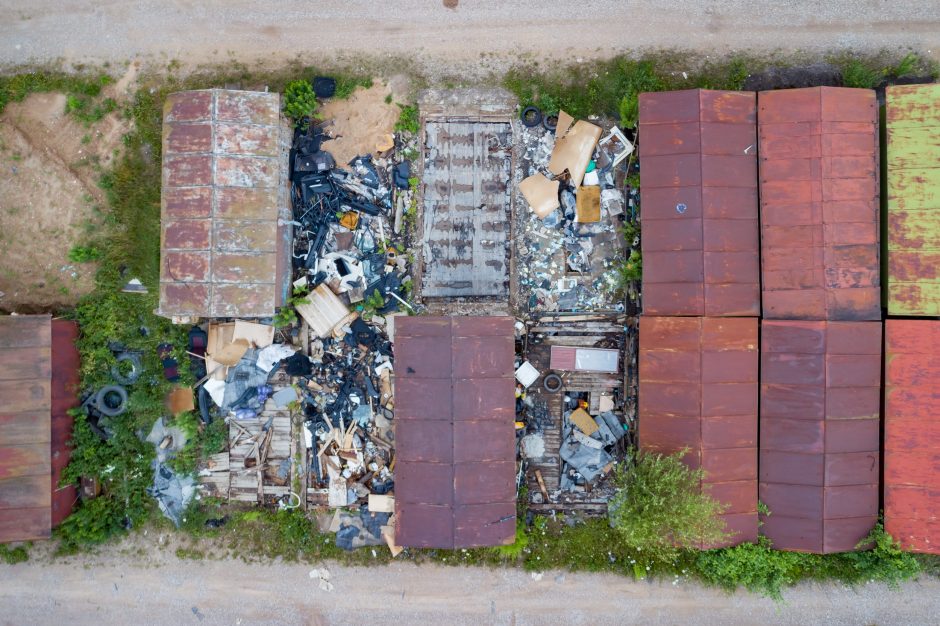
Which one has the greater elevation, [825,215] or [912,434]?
[825,215]

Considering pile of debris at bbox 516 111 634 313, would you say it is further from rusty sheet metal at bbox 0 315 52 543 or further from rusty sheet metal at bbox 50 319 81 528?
rusty sheet metal at bbox 0 315 52 543

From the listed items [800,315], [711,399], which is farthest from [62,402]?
[800,315]

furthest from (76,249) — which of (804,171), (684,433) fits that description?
(804,171)

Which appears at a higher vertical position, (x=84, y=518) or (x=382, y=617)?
(x=84, y=518)

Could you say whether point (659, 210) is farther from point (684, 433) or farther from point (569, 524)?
point (569, 524)

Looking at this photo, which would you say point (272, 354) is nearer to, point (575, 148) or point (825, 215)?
point (575, 148)
